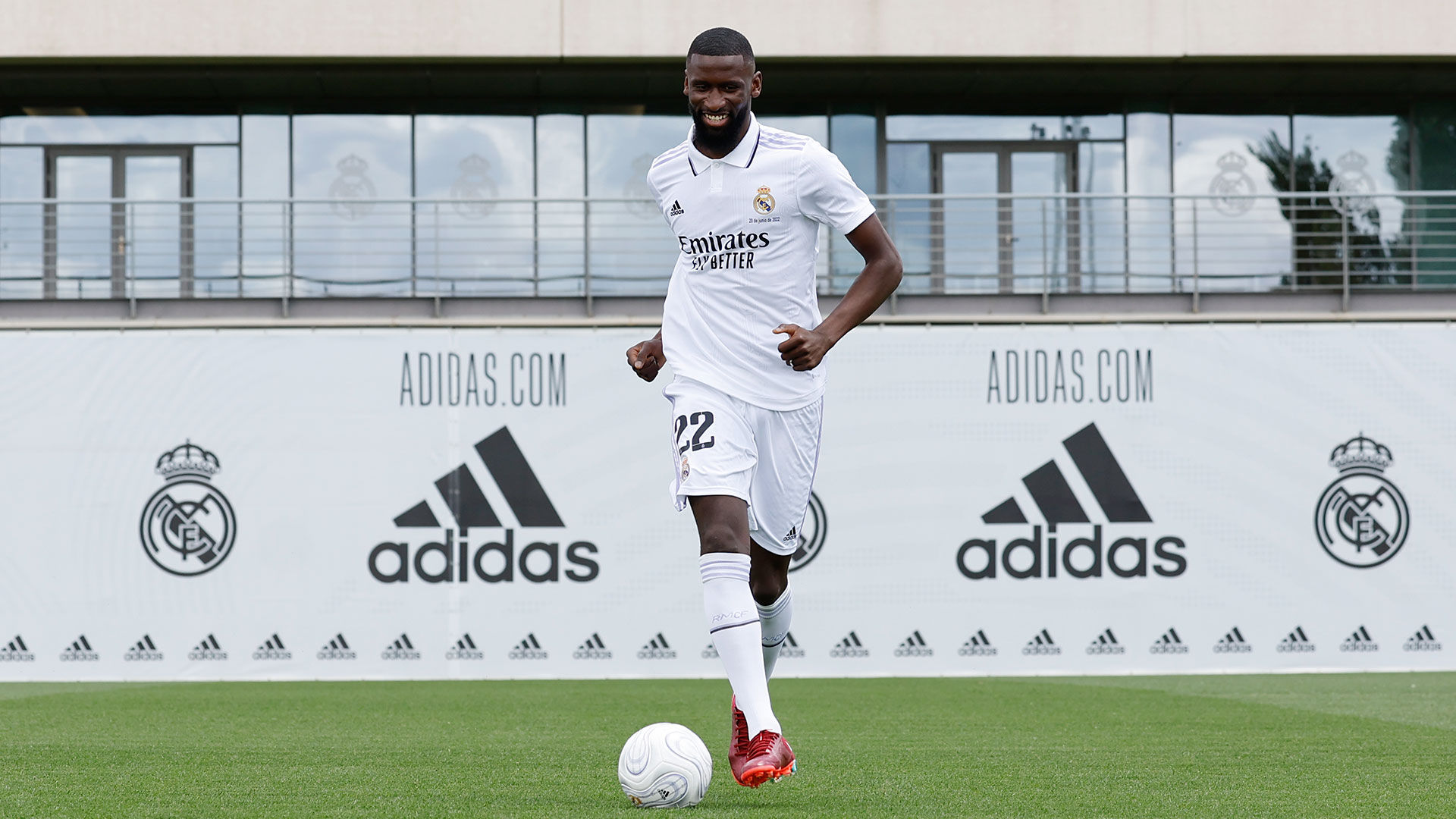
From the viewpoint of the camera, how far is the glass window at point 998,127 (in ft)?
53.1

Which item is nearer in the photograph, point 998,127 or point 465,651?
point 465,651

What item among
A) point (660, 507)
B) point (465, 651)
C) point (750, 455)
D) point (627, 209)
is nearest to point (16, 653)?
point (465, 651)

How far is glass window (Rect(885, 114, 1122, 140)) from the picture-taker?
53.1 ft

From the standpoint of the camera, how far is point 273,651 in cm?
1086

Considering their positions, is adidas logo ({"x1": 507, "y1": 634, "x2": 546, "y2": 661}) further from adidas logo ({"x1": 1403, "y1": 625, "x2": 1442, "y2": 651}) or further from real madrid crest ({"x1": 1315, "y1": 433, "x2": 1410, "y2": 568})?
adidas logo ({"x1": 1403, "y1": 625, "x2": 1442, "y2": 651})

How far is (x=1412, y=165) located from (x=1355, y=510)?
687 centimetres

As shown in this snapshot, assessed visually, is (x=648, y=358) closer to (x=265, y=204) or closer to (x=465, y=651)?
(x=465, y=651)

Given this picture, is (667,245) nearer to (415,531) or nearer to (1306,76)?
(415,531)

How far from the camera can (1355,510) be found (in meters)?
11.1

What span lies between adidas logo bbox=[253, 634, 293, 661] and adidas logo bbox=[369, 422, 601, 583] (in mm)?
833

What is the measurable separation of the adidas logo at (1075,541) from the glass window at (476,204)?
5.28 metres

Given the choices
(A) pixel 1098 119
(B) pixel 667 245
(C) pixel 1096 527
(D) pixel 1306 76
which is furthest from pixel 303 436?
(D) pixel 1306 76

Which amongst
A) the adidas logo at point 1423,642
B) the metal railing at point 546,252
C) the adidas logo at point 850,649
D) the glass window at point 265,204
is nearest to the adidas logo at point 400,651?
the adidas logo at point 850,649
